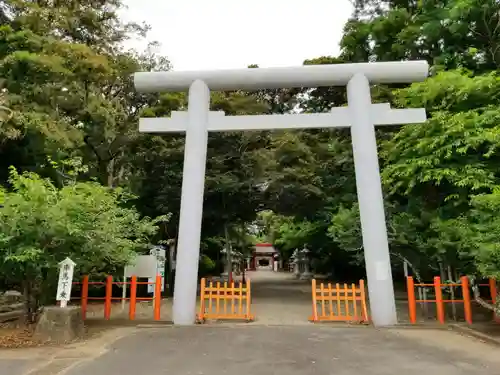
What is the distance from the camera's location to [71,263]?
25.5 ft

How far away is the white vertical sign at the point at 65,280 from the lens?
304 inches

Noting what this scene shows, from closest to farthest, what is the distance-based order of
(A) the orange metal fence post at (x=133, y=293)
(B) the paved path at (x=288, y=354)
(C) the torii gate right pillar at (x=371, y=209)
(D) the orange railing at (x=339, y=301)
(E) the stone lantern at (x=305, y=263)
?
(B) the paved path at (x=288, y=354) < (C) the torii gate right pillar at (x=371, y=209) < (D) the orange railing at (x=339, y=301) < (A) the orange metal fence post at (x=133, y=293) < (E) the stone lantern at (x=305, y=263)

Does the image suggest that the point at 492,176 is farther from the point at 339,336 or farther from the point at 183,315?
the point at 183,315

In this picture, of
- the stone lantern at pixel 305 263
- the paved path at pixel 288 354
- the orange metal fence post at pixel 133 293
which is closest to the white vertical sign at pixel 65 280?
the paved path at pixel 288 354

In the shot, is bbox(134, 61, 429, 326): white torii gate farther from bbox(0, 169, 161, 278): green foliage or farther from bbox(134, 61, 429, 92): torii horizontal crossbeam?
bbox(0, 169, 161, 278): green foliage

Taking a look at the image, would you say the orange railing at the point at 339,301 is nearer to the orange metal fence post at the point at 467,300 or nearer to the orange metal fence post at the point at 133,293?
the orange metal fence post at the point at 467,300

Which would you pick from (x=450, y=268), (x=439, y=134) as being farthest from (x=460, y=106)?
(x=450, y=268)

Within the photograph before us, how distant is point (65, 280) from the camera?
7734 mm

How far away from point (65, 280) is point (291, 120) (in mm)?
6239

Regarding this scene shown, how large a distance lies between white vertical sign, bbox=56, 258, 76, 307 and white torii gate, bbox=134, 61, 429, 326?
253 centimetres

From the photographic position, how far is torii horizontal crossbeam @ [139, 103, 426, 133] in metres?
10.0

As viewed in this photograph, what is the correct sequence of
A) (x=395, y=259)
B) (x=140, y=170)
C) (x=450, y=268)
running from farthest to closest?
(x=140, y=170) → (x=395, y=259) → (x=450, y=268)

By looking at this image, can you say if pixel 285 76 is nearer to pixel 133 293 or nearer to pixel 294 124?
pixel 294 124

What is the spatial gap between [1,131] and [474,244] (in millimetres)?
12483
